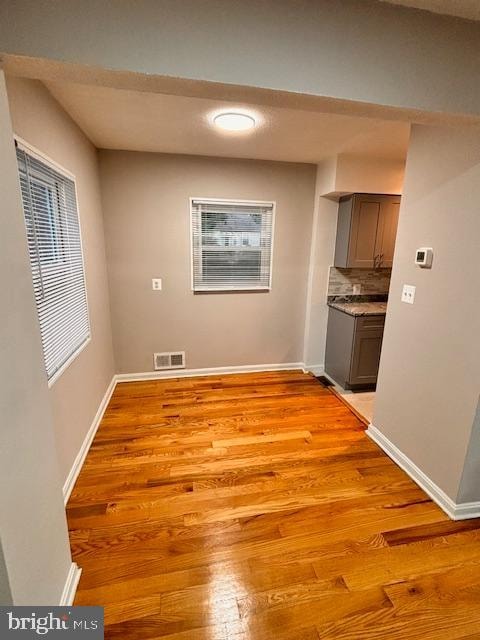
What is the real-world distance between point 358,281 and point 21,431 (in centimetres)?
348

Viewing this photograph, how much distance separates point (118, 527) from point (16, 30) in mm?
2146

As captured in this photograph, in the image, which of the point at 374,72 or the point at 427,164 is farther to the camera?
the point at 427,164

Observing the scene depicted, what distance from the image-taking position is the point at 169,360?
3410 mm

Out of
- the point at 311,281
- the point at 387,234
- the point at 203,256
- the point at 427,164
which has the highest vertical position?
the point at 427,164

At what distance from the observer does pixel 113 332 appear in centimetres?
322

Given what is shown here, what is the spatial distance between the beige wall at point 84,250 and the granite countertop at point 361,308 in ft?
8.29

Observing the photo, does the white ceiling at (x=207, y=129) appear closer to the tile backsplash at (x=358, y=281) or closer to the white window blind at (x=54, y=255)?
the white window blind at (x=54, y=255)

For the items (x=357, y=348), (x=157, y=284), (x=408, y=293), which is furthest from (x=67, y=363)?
(x=357, y=348)

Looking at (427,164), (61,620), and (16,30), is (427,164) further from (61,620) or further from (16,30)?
(61,620)

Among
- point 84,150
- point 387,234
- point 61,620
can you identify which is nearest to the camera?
point 61,620

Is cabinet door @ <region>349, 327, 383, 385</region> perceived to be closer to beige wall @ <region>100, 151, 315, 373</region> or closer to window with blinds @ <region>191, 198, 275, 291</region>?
beige wall @ <region>100, 151, 315, 373</region>

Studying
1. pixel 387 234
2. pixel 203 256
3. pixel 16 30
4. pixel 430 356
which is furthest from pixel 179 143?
pixel 430 356

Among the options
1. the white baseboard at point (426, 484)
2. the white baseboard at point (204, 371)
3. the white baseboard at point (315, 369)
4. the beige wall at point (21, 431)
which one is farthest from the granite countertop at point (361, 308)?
the beige wall at point (21, 431)

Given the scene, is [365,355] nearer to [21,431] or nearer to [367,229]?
[367,229]
